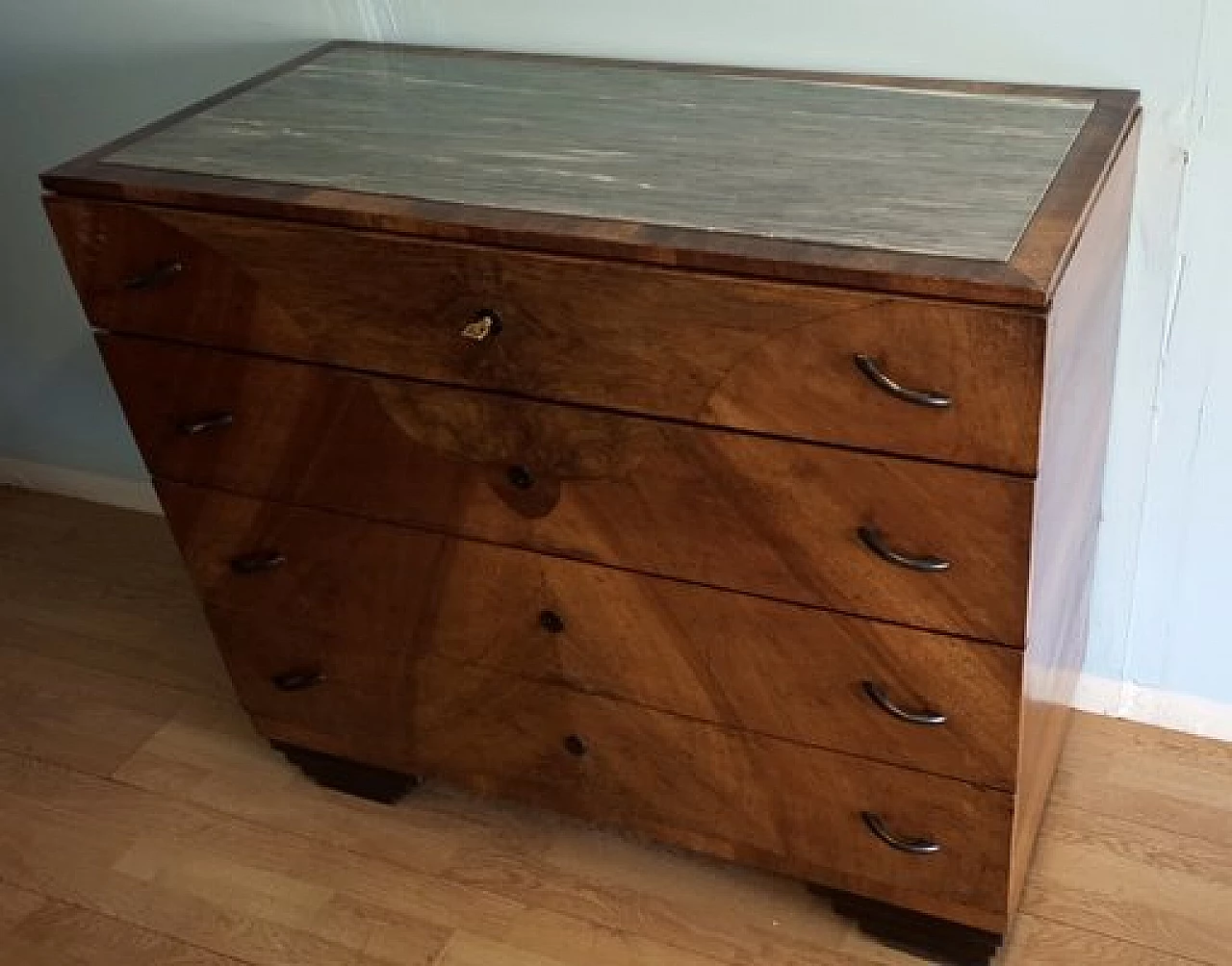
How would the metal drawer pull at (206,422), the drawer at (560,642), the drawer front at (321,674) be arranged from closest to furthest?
1. the drawer at (560,642)
2. the metal drawer pull at (206,422)
3. the drawer front at (321,674)

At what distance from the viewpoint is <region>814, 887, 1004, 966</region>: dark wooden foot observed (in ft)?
4.88

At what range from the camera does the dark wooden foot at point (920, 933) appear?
149 cm

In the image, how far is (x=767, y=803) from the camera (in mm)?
1490

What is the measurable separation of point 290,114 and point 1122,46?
2.88 ft

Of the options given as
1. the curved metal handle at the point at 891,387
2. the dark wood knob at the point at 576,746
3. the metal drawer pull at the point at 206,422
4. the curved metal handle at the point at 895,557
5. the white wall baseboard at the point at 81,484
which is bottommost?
the white wall baseboard at the point at 81,484

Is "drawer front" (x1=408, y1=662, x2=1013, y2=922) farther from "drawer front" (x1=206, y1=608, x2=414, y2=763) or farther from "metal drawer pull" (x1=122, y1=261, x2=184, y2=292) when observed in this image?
"metal drawer pull" (x1=122, y1=261, x2=184, y2=292)

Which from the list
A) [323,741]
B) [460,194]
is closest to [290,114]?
[460,194]

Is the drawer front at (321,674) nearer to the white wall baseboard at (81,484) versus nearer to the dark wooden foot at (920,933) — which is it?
the dark wooden foot at (920,933)

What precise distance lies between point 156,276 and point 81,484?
1190mm

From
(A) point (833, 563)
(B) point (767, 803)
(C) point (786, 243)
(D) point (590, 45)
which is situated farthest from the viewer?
(D) point (590, 45)

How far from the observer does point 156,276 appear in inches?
56.3

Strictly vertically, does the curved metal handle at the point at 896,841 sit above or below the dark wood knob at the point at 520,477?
below

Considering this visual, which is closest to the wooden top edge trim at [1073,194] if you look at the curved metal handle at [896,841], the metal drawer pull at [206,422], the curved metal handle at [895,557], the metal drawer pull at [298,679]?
the curved metal handle at [895,557]

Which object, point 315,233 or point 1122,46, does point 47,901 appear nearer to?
point 315,233
